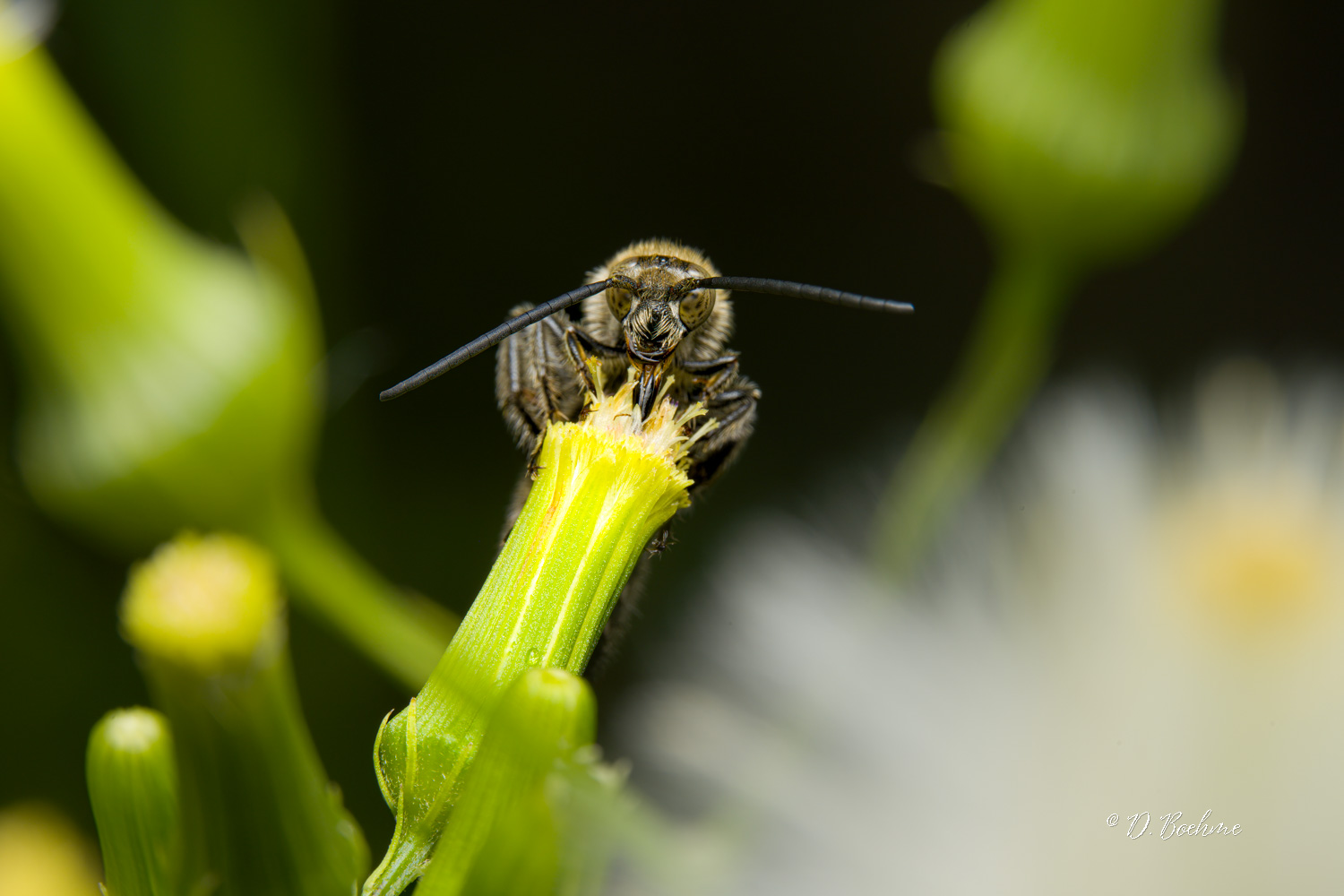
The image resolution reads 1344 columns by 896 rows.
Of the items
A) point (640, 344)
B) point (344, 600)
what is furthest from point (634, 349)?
point (344, 600)

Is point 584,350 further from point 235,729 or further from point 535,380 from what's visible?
point 235,729

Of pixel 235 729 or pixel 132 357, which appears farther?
pixel 132 357

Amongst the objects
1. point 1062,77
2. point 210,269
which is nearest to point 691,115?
point 1062,77

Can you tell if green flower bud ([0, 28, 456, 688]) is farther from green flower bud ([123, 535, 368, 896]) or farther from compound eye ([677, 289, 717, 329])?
green flower bud ([123, 535, 368, 896])

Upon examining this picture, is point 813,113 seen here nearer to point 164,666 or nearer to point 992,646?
point 992,646

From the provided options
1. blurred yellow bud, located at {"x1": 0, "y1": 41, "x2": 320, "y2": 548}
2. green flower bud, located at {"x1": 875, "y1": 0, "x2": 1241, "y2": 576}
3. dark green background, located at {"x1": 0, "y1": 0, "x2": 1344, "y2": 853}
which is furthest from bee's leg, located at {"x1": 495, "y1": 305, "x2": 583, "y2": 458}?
dark green background, located at {"x1": 0, "y1": 0, "x2": 1344, "y2": 853}

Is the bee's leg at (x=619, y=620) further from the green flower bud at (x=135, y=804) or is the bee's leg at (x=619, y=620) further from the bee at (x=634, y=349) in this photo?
the green flower bud at (x=135, y=804)
